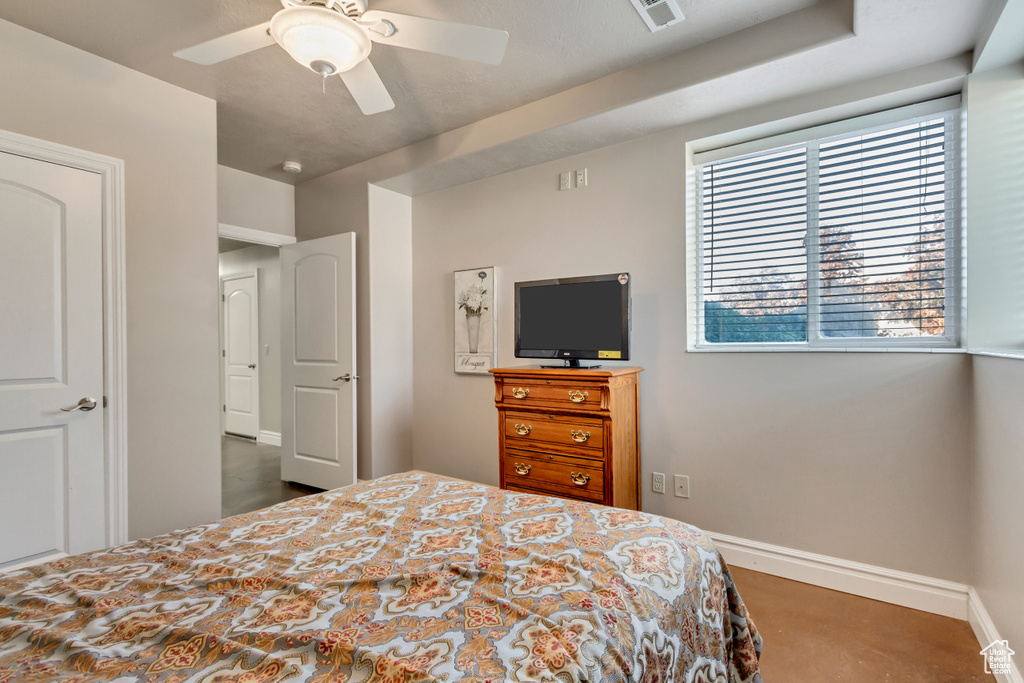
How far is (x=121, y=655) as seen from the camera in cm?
81

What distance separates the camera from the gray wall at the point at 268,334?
19.4 ft

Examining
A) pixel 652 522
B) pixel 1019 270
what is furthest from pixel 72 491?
pixel 1019 270

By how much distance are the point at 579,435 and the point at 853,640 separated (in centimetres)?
138

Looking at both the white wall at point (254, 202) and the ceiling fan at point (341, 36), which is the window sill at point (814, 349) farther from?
the white wall at point (254, 202)

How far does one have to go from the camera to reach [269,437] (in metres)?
6.01

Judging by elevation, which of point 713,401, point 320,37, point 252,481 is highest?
point 320,37

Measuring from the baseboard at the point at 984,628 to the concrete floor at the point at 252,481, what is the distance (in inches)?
148

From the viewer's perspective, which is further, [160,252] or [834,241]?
[160,252]

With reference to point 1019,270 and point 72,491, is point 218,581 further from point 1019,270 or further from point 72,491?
point 1019,270

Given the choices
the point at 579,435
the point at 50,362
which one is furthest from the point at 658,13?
the point at 50,362

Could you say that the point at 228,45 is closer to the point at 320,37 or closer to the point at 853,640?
the point at 320,37

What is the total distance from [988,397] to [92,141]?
4.09m

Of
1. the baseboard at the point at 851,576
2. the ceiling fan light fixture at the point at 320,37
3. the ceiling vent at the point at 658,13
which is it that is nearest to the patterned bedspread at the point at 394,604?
the baseboard at the point at 851,576

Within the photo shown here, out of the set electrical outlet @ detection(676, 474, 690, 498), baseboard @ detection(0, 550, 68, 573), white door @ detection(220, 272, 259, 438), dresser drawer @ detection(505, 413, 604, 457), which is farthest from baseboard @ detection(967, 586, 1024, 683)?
white door @ detection(220, 272, 259, 438)
